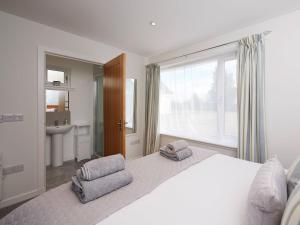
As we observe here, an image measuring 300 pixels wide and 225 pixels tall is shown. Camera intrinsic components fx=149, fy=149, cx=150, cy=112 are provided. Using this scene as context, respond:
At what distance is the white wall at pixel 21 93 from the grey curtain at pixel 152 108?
5.87 ft

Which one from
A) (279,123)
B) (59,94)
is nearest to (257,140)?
(279,123)

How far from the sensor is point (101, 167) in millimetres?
1121

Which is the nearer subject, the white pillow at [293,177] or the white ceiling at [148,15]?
the white pillow at [293,177]

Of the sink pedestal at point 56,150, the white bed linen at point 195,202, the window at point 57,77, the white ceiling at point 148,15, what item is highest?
the white ceiling at point 148,15

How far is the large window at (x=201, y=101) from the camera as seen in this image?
2.42 m

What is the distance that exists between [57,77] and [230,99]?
360cm

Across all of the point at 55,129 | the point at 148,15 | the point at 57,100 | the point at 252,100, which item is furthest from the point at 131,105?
the point at 252,100

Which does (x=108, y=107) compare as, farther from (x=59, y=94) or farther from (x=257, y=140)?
(x=257, y=140)

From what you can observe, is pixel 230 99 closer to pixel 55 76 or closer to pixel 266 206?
pixel 266 206

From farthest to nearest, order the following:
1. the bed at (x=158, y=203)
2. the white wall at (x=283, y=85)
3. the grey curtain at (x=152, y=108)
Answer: the grey curtain at (x=152, y=108)
the white wall at (x=283, y=85)
the bed at (x=158, y=203)

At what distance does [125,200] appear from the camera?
3.23ft

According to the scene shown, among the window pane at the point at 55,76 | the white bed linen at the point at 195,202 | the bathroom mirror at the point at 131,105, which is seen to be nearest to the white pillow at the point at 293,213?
the white bed linen at the point at 195,202

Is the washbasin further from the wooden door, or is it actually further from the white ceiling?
the white ceiling

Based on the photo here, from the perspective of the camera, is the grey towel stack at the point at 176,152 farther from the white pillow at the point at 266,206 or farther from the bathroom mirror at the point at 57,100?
the bathroom mirror at the point at 57,100
